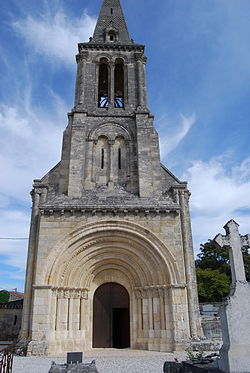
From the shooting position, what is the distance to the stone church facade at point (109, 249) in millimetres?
11078

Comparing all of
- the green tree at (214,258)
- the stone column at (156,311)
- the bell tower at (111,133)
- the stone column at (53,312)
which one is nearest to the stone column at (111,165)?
the bell tower at (111,133)

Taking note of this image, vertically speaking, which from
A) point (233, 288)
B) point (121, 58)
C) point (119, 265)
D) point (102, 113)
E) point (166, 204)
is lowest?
point (233, 288)

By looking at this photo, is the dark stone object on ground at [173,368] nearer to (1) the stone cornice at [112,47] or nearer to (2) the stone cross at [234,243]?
(2) the stone cross at [234,243]

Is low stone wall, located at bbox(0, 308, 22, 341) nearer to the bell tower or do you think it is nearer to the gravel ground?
the gravel ground

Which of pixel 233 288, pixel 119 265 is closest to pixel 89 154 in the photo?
pixel 119 265

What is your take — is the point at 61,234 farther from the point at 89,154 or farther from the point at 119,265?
the point at 89,154

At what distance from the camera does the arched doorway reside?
12.5m

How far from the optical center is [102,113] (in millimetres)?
15586

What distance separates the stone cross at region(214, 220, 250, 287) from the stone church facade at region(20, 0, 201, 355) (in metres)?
5.59

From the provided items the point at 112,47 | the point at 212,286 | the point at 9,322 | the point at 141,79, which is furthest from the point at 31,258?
the point at 212,286

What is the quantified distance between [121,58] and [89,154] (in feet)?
22.8

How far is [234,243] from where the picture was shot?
244 inches

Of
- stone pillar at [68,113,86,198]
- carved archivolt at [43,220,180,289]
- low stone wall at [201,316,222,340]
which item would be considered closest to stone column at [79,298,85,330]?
carved archivolt at [43,220,180,289]

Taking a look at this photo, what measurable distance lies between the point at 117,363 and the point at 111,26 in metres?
18.8
